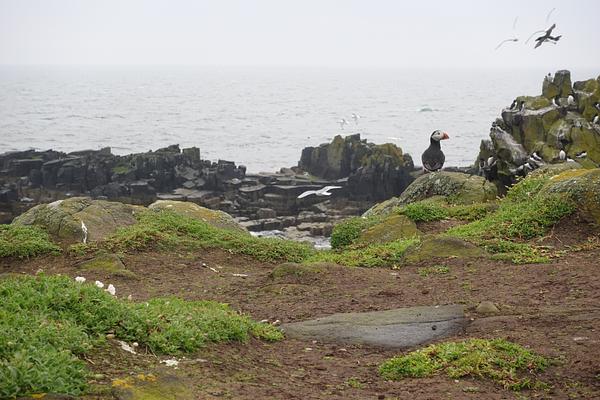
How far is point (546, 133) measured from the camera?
25.4 meters

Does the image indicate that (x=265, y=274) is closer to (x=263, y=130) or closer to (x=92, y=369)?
(x=92, y=369)

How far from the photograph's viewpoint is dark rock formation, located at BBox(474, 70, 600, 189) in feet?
75.5

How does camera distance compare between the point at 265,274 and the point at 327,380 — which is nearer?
the point at 327,380

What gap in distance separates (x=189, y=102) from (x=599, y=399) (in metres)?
151

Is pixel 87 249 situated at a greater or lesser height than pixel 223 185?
greater

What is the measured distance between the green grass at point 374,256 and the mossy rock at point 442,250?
0.26 m

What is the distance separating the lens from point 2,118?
341ft

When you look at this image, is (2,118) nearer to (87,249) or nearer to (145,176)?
(145,176)

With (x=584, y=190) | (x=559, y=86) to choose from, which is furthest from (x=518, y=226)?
(x=559, y=86)

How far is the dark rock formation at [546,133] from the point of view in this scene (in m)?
23.0

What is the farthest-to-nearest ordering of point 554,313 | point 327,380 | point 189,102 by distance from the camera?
point 189,102 < point 554,313 < point 327,380

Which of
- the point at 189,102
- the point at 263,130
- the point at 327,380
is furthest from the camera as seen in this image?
the point at 189,102

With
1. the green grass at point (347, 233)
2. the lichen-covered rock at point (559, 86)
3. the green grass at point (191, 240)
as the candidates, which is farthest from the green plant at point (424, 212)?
the lichen-covered rock at point (559, 86)

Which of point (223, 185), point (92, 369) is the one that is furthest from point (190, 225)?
point (223, 185)
